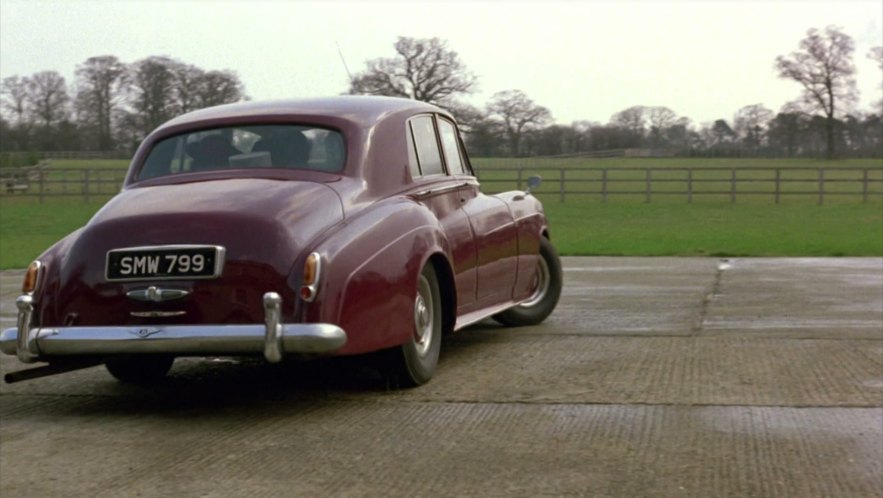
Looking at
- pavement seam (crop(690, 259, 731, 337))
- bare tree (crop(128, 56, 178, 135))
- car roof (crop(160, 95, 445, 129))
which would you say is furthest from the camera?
bare tree (crop(128, 56, 178, 135))

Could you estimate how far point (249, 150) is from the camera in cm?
666

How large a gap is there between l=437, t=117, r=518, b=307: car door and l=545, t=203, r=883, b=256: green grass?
910 cm

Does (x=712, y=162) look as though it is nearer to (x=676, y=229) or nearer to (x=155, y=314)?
(x=676, y=229)

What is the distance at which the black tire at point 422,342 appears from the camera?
6.27m

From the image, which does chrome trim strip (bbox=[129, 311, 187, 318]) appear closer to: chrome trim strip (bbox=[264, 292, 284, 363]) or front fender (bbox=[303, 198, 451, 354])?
chrome trim strip (bbox=[264, 292, 284, 363])

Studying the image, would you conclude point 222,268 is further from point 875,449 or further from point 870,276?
point 870,276

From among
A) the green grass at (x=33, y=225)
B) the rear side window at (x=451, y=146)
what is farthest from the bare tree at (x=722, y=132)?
the rear side window at (x=451, y=146)

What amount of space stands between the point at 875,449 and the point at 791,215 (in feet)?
90.6

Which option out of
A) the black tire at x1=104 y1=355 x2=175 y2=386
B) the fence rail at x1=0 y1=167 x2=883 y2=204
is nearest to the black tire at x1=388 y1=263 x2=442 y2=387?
the black tire at x1=104 y1=355 x2=175 y2=386

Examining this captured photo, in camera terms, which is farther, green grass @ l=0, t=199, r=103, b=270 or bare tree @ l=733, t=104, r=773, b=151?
bare tree @ l=733, t=104, r=773, b=151

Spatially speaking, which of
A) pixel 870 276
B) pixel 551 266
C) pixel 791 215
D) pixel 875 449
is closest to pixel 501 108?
pixel 791 215

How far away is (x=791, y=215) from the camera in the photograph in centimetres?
3147

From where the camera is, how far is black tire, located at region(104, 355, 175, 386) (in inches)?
263

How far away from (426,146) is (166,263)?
7.38 ft
